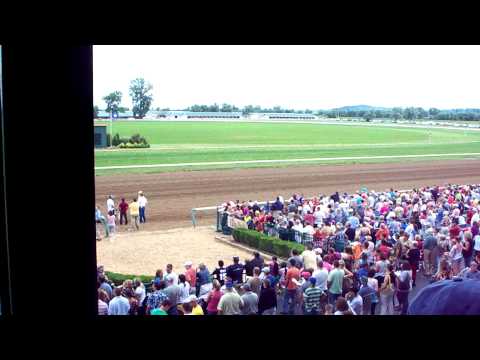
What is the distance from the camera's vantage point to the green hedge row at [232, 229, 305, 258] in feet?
29.8

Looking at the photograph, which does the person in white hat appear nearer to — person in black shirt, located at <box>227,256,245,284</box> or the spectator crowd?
the spectator crowd

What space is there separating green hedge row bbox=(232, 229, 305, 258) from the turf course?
8631 mm

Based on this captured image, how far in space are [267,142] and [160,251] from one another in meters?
14.6

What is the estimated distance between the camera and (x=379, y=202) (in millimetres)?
10398

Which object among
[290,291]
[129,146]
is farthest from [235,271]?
[129,146]

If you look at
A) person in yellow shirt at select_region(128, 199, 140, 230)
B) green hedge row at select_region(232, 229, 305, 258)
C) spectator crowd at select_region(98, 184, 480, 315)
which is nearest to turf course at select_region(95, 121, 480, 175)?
person in yellow shirt at select_region(128, 199, 140, 230)

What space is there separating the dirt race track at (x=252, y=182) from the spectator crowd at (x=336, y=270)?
4735 millimetres

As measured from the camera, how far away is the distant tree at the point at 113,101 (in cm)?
1031

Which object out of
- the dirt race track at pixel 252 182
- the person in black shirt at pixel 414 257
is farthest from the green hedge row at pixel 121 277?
the person in black shirt at pixel 414 257

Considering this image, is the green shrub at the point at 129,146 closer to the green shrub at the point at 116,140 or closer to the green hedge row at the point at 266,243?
the green shrub at the point at 116,140

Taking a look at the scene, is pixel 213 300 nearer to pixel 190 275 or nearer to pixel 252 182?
pixel 190 275
